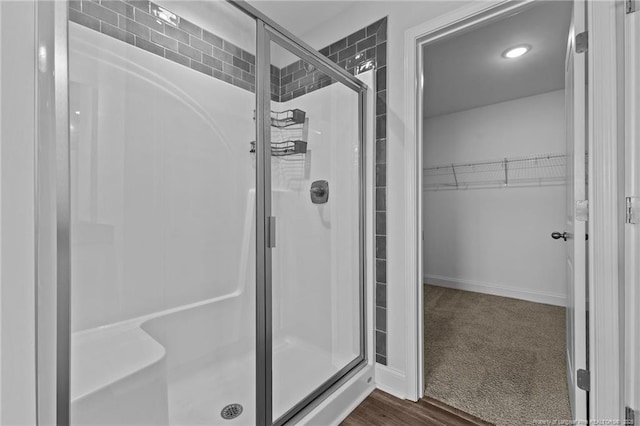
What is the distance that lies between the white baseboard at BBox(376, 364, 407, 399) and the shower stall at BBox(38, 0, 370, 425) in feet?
0.91

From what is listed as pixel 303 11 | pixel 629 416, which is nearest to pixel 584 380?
pixel 629 416

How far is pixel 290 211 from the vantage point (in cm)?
165

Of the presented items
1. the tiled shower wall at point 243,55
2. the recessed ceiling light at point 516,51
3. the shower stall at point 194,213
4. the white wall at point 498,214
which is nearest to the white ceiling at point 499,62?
the recessed ceiling light at point 516,51

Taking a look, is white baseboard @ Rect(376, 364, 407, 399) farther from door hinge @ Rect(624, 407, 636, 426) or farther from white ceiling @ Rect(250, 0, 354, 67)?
white ceiling @ Rect(250, 0, 354, 67)

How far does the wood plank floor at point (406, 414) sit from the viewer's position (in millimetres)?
1621

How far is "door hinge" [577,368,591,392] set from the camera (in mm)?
1360

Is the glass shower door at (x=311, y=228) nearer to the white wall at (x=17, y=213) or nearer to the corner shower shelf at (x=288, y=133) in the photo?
the corner shower shelf at (x=288, y=133)

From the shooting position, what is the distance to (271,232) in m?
1.41

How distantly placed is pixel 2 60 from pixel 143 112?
67 centimetres

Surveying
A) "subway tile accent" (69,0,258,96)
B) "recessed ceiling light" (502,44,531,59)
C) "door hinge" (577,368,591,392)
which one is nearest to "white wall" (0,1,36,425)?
"subway tile accent" (69,0,258,96)

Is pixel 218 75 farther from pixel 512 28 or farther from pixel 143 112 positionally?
pixel 512 28

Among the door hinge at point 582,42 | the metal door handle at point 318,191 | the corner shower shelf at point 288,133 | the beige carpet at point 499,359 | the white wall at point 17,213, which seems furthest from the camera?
the metal door handle at point 318,191

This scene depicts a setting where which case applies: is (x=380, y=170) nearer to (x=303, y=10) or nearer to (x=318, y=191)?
(x=318, y=191)

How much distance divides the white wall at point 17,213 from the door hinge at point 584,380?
2.00m
